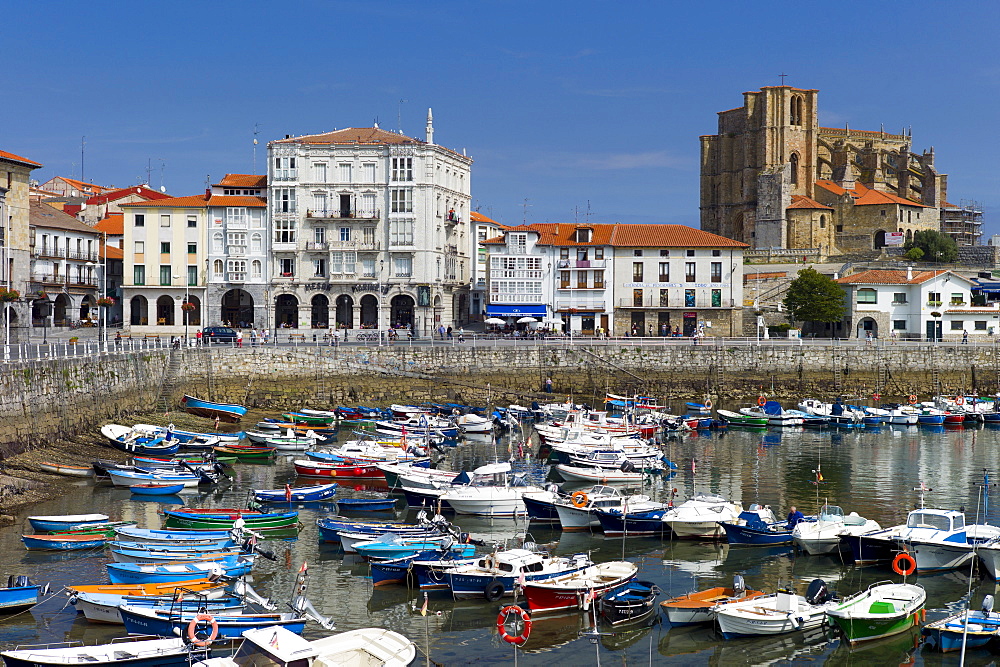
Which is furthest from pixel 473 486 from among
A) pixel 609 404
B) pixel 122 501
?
pixel 609 404

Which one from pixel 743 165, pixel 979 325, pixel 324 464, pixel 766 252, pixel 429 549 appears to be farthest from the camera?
pixel 743 165

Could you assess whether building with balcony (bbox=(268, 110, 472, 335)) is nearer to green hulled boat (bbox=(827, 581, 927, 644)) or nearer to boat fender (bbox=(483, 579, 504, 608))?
boat fender (bbox=(483, 579, 504, 608))

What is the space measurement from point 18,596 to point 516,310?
6269cm

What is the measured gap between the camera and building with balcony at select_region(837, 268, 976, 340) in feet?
277

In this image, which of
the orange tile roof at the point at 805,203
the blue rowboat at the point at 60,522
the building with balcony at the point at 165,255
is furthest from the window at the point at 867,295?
the blue rowboat at the point at 60,522

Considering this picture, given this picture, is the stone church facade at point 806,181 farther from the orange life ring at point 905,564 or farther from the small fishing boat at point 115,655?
the small fishing boat at point 115,655

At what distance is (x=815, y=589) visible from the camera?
84.9 feet

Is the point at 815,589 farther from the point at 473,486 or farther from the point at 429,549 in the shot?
the point at 473,486

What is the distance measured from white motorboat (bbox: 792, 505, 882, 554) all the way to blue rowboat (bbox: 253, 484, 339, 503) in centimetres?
1653

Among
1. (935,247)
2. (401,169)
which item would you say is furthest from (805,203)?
(401,169)

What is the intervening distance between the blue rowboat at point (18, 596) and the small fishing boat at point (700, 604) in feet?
49.5

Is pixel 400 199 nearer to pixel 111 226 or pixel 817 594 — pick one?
pixel 111 226

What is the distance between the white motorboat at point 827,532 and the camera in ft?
101

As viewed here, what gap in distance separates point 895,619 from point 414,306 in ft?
209
